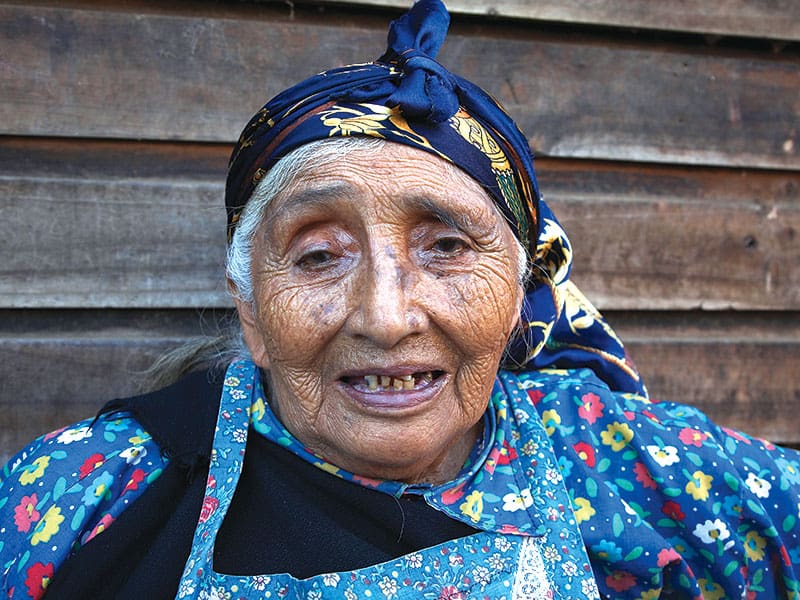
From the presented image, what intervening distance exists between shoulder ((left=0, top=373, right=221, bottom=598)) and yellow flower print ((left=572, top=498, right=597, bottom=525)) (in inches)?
33.5

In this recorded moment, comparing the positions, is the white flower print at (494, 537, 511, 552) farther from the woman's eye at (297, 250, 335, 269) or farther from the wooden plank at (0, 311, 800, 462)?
the wooden plank at (0, 311, 800, 462)

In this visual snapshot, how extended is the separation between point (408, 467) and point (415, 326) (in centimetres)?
35

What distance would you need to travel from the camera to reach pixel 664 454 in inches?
73.9

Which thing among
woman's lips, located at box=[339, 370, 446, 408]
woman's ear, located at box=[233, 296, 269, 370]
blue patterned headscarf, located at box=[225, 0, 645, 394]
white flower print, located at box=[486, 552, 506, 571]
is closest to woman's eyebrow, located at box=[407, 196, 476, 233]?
blue patterned headscarf, located at box=[225, 0, 645, 394]

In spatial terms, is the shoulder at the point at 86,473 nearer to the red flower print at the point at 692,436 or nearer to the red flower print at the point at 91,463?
the red flower print at the point at 91,463

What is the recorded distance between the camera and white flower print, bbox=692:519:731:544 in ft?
5.95

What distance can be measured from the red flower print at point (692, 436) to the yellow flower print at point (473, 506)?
580 millimetres

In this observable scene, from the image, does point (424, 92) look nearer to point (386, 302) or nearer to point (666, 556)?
point (386, 302)

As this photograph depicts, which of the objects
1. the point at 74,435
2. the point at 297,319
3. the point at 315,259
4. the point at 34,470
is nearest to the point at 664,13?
the point at 315,259

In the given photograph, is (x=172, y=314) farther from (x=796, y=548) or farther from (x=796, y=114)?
(x=796, y=114)

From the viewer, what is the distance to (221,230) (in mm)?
2205

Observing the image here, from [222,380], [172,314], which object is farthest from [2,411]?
[222,380]

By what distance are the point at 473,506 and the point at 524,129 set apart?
119cm

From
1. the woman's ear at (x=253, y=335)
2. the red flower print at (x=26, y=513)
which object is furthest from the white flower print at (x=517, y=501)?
the red flower print at (x=26, y=513)
